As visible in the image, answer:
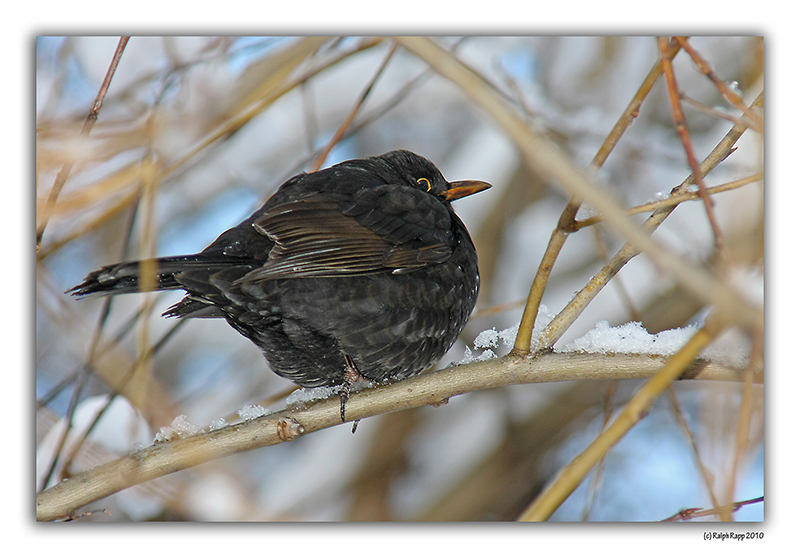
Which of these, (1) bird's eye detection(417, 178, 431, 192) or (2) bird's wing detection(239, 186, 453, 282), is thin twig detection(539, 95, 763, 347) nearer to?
(2) bird's wing detection(239, 186, 453, 282)

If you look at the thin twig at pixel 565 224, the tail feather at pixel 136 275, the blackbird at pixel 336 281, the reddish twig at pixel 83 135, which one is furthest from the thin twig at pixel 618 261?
the reddish twig at pixel 83 135

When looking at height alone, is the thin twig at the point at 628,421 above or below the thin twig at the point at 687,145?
below

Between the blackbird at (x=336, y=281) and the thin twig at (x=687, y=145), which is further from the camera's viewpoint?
the blackbird at (x=336, y=281)

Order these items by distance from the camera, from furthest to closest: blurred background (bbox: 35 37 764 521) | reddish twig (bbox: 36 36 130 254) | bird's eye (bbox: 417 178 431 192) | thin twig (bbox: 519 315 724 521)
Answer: bird's eye (bbox: 417 178 431 192) → blurred background (bbox: 35 37 764 521) → reddish twig (bbox: 36 36 130 254) → thin twig (bbox: 519 315 724 521)

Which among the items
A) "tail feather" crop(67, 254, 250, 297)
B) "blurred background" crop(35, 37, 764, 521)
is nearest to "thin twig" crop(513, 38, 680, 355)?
"blurred background" crop(35, 37, 764, 521)

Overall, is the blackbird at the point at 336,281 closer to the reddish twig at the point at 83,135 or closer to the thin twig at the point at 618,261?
the reddish twig at the point at 83,135

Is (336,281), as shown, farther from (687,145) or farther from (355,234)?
(687,145)

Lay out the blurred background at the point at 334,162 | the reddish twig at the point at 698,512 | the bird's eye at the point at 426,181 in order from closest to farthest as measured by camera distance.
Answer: the reddish twig at the point at 698,512, the blurred background at the point at 334,162, the bird's eye at the point at 426,181

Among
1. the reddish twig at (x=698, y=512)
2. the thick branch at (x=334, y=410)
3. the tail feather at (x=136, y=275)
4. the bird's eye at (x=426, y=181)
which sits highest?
the bird's eye at (x=426, y=181)
